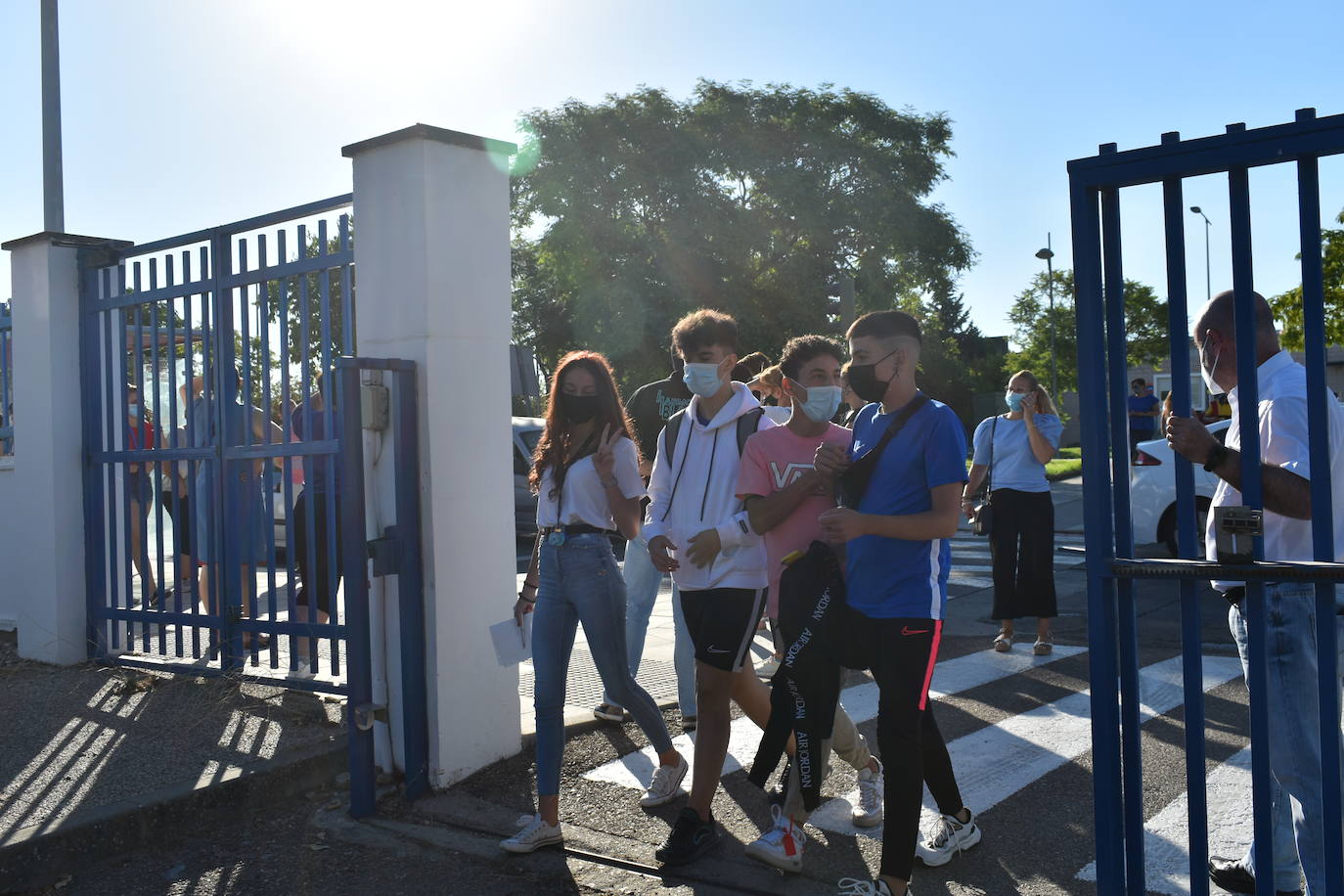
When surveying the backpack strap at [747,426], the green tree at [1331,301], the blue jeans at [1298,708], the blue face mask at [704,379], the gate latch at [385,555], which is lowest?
the blue jeans at [1298,708]

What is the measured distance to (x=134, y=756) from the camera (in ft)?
16.7

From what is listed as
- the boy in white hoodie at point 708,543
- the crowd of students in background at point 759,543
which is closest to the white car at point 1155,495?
the crowd of students in background at point 759,543

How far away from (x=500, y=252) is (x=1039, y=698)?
3.56m

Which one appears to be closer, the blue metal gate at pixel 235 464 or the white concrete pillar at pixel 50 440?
the blue metal gate at pixel 235 464

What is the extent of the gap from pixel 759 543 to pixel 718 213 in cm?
3195

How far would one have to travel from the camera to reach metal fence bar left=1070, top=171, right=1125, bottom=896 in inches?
114

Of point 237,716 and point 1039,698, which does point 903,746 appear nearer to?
point 1039,698

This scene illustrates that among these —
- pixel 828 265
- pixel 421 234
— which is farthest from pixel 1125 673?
pixel 828 265

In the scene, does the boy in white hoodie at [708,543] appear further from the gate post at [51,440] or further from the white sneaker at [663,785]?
the gate post at [51,440]

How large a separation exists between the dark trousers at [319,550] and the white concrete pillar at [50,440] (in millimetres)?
1471

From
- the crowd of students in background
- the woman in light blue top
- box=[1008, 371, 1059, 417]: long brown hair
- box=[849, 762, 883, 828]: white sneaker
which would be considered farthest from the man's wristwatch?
box=[1008, 371, 1059, 417]: long brown hair

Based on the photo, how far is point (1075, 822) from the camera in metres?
4.26

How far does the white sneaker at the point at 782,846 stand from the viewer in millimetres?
3803

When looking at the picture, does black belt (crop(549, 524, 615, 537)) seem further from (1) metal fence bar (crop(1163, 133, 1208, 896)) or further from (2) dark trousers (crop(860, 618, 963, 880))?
(1) metal fence bar (crop(1163, 133, 1208, 896))
